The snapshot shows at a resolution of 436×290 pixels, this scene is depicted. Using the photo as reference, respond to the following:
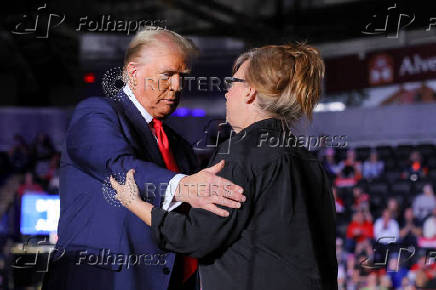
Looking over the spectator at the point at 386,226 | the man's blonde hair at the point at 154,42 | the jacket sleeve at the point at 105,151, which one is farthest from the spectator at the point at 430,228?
the jacket sleeve at the point at 105,151

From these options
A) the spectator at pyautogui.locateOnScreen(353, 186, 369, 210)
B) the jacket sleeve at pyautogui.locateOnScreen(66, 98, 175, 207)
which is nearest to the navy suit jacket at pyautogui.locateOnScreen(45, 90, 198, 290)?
the jacket sleeve at pyautogui.locateOnScreen(66, 98, 175, 207)

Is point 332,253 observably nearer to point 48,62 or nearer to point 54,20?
point 54,20

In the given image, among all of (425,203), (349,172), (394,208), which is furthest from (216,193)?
(349,172)

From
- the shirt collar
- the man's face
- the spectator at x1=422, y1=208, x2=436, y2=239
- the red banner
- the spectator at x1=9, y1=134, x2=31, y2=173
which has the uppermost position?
the red banner

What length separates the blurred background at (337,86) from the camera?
10812mm

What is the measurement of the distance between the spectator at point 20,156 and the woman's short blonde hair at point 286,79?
1136 cm

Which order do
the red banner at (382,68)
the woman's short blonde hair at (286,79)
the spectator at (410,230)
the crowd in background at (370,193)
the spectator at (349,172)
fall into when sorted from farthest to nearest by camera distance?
the red banner at (382,68), the spectator at (349,172), the spectator at (410,230), the crowd in background at (370,193), the woman's short blonde hair at (286,79)

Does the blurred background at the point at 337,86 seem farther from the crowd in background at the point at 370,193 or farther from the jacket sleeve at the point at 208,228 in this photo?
the jacket sleeve at the point at 208,228

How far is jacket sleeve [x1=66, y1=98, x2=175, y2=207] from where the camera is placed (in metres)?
2.19

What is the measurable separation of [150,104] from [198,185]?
0.57m

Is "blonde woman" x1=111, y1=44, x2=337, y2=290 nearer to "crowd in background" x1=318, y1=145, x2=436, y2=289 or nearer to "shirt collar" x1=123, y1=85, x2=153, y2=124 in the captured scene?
"shirt collar" x1=123, y1=85, x2=153, y2=124

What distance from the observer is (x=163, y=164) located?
8.11ft

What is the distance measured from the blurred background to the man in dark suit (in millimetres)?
7209

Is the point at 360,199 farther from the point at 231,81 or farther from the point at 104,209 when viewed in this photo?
the point at 231,81
